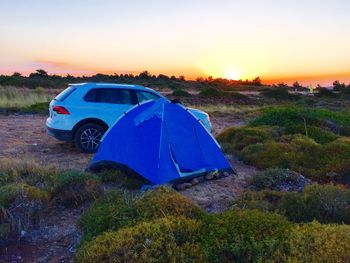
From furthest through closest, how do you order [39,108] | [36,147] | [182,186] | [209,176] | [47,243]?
[39,108] → [36,147] → [209,176] → [182,186] → [47,243]

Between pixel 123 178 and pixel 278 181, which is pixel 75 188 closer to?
pixel 123 178

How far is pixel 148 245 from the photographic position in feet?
15.1

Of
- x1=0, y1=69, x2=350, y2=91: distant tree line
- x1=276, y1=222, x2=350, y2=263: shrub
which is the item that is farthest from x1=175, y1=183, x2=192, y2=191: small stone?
x1=0, y1=69, x2=350, y2=91: distant tree line

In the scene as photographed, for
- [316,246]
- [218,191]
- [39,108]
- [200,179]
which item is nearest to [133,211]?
[316,246]

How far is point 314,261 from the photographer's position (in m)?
4.36

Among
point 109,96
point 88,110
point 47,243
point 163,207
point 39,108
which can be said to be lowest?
point 47,243

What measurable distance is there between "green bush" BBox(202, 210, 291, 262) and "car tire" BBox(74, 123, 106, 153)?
693 centimetres

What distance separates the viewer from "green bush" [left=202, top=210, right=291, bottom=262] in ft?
14.8

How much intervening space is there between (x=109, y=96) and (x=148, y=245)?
7659 mm

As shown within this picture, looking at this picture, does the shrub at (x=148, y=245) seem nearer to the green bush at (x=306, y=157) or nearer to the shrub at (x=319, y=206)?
the shrub at (x=319, y=206)

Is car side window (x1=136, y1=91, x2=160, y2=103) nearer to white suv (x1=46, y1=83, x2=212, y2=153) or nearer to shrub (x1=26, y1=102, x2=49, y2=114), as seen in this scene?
white suv (x1=46, y1=83, x2=212, y2=153)

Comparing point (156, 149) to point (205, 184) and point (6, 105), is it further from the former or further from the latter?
point (6, 105)

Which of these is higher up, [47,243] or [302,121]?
[302,121]

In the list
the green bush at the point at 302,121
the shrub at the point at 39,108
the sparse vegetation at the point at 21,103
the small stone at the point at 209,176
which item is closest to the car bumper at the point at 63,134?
the small stone at the point at 209,176
